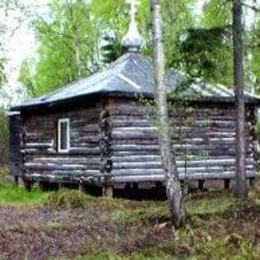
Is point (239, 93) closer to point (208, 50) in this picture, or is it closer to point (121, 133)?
point (208, 50)

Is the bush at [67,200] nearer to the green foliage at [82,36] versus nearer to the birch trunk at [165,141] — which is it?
the birch trunk at [165,141]

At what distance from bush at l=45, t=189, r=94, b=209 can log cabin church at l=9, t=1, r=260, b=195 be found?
2043 millimetres

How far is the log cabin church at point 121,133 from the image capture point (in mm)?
22672

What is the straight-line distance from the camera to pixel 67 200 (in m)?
20.2

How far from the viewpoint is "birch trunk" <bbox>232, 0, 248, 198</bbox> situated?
20.1 metres

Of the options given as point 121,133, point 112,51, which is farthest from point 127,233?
point 112,51

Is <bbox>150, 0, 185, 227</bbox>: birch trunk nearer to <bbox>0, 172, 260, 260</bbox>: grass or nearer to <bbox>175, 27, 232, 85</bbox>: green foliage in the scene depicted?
<bbox>0, 172, 260, 260</bbox>: grass

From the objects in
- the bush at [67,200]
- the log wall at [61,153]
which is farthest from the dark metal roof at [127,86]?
the bush at [67,200]

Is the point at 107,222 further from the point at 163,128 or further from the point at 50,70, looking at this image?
the point at 50,70

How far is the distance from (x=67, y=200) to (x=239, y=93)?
541 cm

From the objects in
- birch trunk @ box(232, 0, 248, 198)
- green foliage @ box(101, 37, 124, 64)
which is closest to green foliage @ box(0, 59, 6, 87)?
birch trunk @ box(232, 0, 248, 198)

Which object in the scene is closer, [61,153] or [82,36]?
[61,153]

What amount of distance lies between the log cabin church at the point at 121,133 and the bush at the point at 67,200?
6.70 ft

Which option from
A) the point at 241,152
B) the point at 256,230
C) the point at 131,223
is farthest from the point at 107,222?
the point at 241,152
